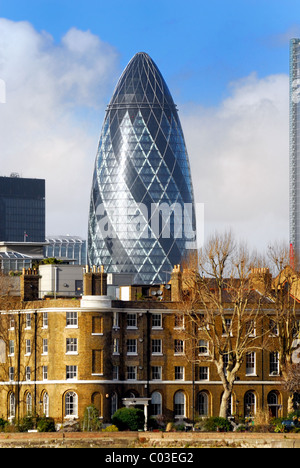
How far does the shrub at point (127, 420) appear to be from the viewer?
10100 cm

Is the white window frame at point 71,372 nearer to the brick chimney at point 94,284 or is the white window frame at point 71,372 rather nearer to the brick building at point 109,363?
the brick building at point 109,363

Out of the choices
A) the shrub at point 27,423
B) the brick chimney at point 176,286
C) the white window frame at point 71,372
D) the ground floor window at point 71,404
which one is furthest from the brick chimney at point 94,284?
the shrub at point 27,423

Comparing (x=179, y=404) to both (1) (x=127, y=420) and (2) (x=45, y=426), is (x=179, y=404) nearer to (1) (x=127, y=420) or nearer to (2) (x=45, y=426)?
(1) (x=127, y=420)

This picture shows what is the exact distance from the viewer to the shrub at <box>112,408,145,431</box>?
3976 inches

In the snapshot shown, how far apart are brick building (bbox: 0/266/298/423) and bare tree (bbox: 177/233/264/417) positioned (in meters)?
1.01

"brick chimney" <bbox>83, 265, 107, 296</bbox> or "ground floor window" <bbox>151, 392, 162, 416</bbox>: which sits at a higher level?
"brick chimney" <bbox>83, 265, 107, 296</bbox>

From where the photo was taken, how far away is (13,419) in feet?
348

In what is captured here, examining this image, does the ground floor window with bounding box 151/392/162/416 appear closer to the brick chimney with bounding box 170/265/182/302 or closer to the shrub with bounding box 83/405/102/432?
the shrub with bounding box 83/405/102/432

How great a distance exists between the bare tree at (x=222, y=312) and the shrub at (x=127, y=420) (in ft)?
24.0

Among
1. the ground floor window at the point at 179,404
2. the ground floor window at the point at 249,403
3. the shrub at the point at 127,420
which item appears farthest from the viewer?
the ground floor window at the point at 249,403

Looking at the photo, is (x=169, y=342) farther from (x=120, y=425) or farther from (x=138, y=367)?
(x=120, y=425)

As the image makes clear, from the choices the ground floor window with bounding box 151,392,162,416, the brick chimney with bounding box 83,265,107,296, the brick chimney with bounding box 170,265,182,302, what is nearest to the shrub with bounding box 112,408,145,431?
the ground floor window with bounding box 151,392,162,416
